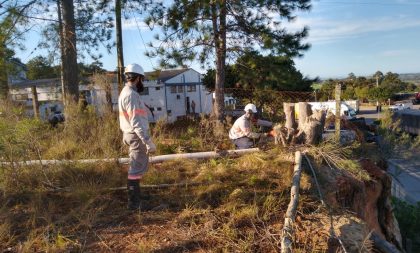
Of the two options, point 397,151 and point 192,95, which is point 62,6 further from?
point 192,95

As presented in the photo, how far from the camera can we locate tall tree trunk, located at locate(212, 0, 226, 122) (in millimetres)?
8945

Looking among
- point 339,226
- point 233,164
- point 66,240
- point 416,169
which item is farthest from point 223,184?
point 416,169

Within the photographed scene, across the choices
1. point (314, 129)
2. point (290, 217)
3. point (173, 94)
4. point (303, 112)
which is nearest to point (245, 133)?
point (303, 112)

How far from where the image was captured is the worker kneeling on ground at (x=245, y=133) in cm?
699

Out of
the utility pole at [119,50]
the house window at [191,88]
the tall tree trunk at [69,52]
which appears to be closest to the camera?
the tall tree trunk at [69,52]

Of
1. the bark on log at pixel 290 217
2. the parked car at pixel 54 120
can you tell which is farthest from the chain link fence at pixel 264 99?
the bark on log at pixel 290 217

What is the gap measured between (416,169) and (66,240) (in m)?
19.4

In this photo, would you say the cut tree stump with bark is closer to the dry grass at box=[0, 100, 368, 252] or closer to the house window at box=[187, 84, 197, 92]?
the dry grass at box=[0, 100, 368, 252]

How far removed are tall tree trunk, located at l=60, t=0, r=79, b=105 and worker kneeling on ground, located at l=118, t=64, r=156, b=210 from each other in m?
4.94

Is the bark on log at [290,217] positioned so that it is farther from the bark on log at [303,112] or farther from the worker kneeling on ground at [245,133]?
the worker kneeling on ground at [245,133]

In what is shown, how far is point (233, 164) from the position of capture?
221 inches

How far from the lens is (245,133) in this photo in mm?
7027

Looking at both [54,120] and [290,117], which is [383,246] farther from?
[54,120]

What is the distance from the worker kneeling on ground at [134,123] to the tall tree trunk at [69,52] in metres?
4.94
